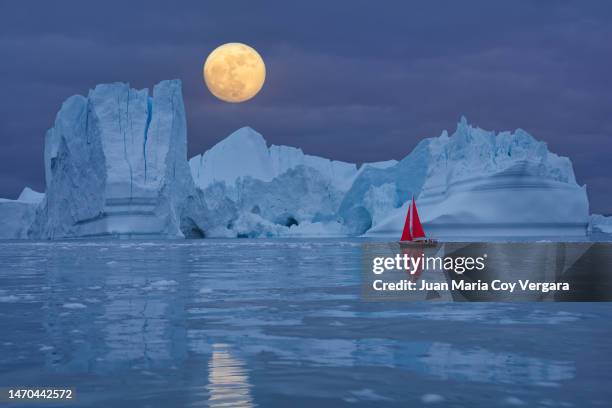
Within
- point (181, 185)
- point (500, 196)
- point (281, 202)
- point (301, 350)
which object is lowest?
point (301, 350)

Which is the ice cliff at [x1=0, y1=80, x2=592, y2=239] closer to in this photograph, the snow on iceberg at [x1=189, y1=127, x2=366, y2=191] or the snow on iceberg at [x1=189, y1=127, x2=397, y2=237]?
the snow on iceberg at [x1=189, y1=127, x2=397, y2=237]

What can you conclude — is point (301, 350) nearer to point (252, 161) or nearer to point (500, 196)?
point (500, 196)

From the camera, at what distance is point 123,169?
46.6 m

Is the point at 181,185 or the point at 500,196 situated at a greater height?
the point at 181,185

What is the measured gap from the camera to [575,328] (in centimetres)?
661

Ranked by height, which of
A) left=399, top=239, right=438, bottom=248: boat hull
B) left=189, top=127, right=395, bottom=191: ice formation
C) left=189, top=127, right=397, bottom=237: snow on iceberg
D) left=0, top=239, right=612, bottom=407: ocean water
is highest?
left=189, top=127, right=395, bottom=191: ice formation

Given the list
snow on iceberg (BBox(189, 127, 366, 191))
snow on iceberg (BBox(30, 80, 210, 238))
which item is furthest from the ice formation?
snow on iceberg (BBox(30, 80, 210, 238))

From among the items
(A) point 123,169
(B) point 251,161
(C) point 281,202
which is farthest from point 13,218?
(C) point 281,202

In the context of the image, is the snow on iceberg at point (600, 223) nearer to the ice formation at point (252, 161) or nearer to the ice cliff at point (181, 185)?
the ice cliff at point (181, 185)

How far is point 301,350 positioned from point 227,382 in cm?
118

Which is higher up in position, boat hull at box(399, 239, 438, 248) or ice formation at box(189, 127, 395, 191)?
ice formation at box(189, 127, 395, 191)

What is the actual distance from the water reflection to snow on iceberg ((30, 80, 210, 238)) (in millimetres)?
42472

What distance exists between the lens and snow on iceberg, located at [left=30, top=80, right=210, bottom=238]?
46188 millimetres

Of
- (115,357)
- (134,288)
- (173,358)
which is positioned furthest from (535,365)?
(134,288)
